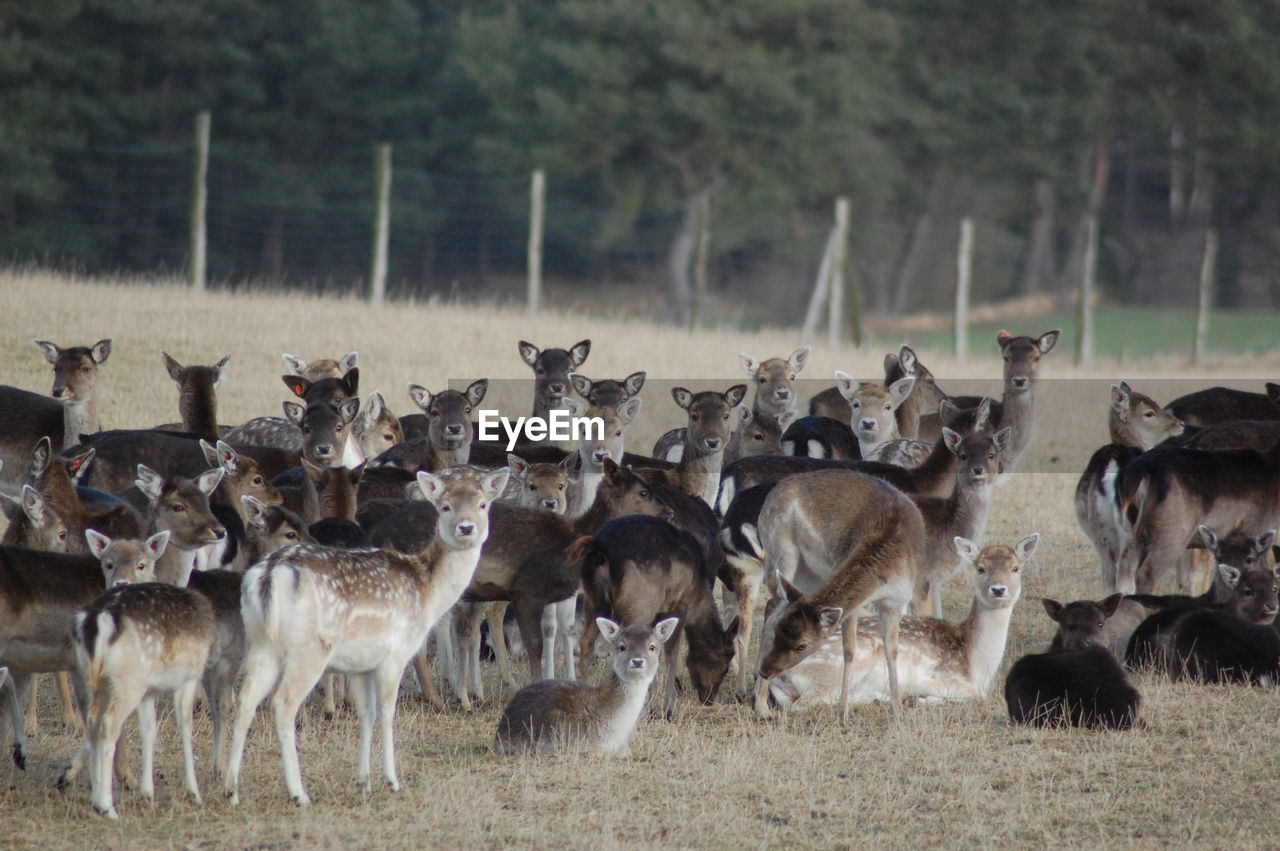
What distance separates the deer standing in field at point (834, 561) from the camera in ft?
23.0

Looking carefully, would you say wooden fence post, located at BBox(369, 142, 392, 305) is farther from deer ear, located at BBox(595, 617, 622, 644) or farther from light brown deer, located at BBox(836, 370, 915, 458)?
deer ear, located at BBox(595, 617, 622, 644)

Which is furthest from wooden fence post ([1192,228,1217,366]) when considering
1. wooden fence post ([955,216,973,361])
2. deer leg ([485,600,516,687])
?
deer leg ([485,600,516,687])

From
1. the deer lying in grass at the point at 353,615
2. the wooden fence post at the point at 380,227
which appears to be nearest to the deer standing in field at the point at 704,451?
the deer lying in grass at the point at 353,615

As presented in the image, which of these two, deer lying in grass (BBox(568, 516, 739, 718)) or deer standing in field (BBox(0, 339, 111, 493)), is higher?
deer standing in field (BBox(0, 339, 111, 493))

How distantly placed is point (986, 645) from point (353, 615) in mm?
3532

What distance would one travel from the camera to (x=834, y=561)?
7.69 m

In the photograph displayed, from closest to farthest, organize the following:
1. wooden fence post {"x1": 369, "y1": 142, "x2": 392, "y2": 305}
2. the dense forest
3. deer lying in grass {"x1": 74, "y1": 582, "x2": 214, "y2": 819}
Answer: deer lying in grass {"x1": 74, "y1": 582, "x2": 214, "y2": 819}
wooden fence post {"x1": 369, "y1": 142, "x2": 392, "y2": 305}
the dense forest

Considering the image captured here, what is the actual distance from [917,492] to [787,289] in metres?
31.4

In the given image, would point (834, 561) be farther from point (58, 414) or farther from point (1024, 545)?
point (58, 414)

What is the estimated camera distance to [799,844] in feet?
18.3

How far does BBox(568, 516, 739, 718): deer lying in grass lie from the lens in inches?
281

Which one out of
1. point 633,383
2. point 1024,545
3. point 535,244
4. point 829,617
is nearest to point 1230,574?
point 1024,545

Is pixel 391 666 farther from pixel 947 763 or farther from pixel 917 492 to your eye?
pixel 917 492

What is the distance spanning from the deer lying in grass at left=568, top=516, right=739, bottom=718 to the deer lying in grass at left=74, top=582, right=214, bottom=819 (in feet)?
6.38
